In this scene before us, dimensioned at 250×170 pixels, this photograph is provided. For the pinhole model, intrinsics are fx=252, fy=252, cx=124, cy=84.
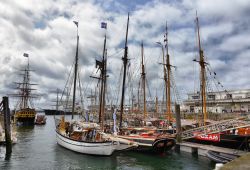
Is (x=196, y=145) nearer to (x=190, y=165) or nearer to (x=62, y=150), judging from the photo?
(x=190, y=165)

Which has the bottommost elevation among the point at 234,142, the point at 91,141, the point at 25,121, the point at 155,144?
the point at 25,121

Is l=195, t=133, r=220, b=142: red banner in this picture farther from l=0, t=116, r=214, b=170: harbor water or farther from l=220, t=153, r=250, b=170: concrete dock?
l=220, t=153, r=250, b=170: concrete dock

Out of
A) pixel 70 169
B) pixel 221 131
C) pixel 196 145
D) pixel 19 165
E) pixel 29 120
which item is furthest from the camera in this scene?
pixel 29 120

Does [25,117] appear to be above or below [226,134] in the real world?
below

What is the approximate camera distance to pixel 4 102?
31656mm

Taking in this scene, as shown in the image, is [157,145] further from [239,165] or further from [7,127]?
[7,127]

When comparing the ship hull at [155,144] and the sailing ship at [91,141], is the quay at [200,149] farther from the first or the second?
the sailing ship at [91,141]

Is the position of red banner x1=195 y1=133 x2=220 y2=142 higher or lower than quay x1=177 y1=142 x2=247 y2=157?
higher

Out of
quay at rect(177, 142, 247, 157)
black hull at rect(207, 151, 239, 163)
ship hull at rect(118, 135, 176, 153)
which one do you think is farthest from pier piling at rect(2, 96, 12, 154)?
black hull at rect(207, 151, 239, 163)

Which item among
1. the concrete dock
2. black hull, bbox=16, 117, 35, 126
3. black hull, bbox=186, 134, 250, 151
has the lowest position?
black hull, bbox=16, 117, 35, 126

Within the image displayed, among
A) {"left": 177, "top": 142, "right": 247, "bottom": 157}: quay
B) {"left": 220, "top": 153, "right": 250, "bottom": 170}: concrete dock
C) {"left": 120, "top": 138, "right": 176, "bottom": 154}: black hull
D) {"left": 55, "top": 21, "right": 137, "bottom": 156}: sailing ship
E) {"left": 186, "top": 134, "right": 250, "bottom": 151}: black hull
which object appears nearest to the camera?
{"left": 220, "top": 153, "right": 250, "bottom": 170}: concrete dock

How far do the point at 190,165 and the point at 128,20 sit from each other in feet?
76.8

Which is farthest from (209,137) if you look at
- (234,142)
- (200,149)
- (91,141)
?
(91,141)

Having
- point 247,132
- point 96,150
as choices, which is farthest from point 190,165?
point 96,150
